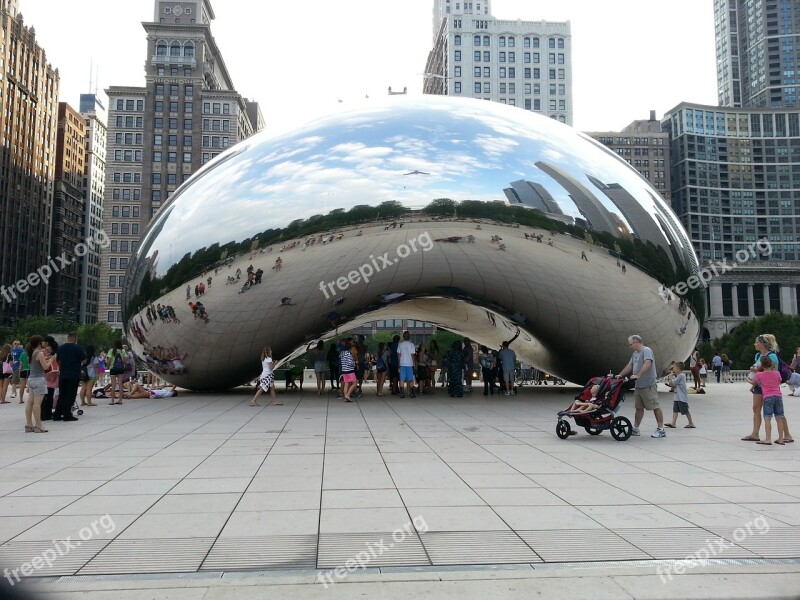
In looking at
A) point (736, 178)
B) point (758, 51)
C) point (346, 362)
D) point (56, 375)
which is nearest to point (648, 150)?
point (736, 178)

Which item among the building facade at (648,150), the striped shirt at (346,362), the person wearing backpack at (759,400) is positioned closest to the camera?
the person wearing backpack at (759,400)

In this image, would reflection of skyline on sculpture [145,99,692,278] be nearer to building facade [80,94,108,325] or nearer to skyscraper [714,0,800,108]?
building facade [80,94,108,325]

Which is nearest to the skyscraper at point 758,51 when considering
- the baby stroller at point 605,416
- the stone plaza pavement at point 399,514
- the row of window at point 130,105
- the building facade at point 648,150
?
the building facade at point 648,150

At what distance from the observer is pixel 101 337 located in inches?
3076

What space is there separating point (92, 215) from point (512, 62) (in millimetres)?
96918

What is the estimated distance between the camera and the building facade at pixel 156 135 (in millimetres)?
97938

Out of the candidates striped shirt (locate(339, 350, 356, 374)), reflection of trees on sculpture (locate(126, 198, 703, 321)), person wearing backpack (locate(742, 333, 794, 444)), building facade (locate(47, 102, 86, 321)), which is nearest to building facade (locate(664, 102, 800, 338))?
building facade (locate(47, 102, 86, 321))

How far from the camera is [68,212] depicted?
133500 millimetres

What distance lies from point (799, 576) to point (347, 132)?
10.8 m

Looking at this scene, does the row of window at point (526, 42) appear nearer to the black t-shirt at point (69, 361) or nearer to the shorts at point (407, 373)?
the shorts at point (407, 373)

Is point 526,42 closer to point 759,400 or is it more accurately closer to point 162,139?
point 162,139

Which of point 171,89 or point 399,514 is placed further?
point 171,89

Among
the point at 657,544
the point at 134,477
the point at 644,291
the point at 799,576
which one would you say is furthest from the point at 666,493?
the point at 644,291

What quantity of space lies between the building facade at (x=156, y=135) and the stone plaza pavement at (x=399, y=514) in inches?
3785
